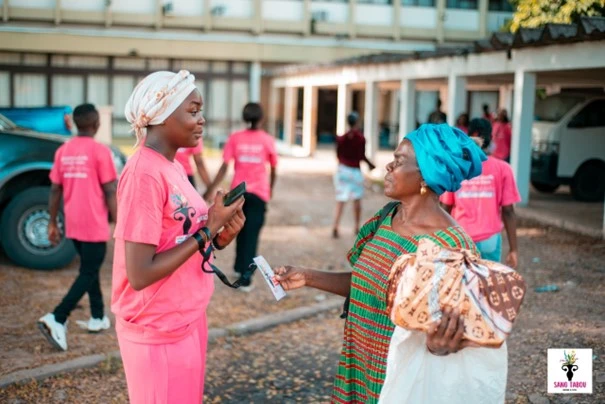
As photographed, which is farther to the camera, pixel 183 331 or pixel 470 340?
pixel 183 331

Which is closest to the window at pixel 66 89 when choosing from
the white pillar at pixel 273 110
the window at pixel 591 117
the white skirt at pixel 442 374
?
the white pillar at pixel 273 110

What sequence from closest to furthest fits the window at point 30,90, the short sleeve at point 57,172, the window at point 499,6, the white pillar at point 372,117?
the short sleeve at point 57,172 → the white pillar at point 372,117 → the window at point 30,90 → the window at point 499,6

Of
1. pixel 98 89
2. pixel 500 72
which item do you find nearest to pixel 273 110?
pixel 98 89

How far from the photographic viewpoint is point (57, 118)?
1185 centimetres

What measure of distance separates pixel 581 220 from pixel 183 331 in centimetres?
1082

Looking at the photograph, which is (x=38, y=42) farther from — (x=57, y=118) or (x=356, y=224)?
(x=356, y=224)

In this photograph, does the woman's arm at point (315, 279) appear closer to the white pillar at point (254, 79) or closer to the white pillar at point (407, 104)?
the white pillar at point (407, 104)

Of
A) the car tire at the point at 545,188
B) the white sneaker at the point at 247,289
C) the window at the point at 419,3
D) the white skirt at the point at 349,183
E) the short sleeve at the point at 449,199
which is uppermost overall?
the window at the point at 419,3

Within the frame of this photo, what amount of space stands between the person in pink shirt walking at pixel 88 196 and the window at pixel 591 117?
11818 mm

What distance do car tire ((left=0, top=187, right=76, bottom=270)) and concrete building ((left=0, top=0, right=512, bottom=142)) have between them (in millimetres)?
Result: 21302

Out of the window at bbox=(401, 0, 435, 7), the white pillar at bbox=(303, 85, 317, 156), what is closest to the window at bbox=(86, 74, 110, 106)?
the white pillar at bbox=(303, 85, 317, 156)

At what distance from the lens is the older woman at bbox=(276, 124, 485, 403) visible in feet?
9.37

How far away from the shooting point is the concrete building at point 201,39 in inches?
1129

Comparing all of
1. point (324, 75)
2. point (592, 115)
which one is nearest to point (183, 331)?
point (592, 115)
